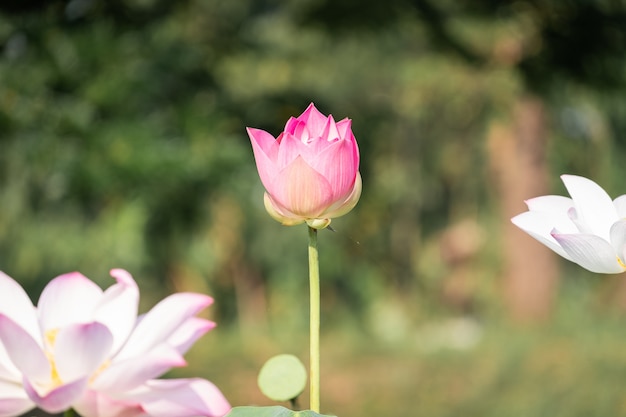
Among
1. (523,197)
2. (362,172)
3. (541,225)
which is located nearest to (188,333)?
(541,225)

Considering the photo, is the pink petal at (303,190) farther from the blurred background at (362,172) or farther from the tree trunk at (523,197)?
the tree trunk at (523,197)

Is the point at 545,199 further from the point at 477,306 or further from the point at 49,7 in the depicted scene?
the point at 477,306

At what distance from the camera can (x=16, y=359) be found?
0.64ft

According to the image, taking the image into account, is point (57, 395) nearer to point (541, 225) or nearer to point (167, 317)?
point (167, 317)

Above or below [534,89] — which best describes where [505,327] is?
below

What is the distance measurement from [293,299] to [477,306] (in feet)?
3.96

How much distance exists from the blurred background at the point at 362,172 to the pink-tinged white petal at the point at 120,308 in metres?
0.13

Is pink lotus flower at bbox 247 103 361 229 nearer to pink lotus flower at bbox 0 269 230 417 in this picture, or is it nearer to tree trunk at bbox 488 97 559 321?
pink lotus flower at bbox 0 269 230 417

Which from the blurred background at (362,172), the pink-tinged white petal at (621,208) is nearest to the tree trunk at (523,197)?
the blurred background at (362,172)

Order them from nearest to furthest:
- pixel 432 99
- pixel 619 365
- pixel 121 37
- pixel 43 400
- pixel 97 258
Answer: pixel 43 400
pixel 121 37
pixel 97 258
pixel 619 365
pixel 432 99

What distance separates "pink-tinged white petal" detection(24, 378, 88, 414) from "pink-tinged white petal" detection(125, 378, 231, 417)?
17mm

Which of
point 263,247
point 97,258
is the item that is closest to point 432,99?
point 263,247

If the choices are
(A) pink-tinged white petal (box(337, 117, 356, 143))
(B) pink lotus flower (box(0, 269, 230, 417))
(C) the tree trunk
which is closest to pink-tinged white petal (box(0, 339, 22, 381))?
(B) pink lotus flower (box(0, 269, 230, 417))

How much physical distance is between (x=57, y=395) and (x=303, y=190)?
3.4 inches
